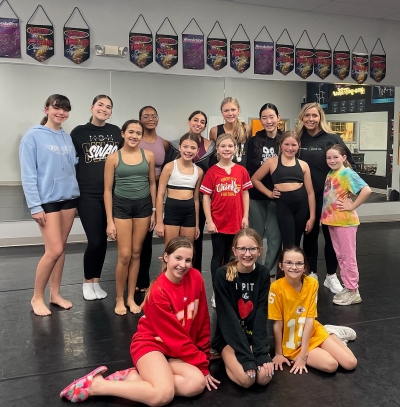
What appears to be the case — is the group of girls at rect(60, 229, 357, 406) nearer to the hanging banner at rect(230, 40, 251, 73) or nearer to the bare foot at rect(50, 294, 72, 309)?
the bare foot at rect(50, 294, 72, 309)

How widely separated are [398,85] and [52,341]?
21.2 ft

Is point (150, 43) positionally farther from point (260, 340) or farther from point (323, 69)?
point (260, 340)

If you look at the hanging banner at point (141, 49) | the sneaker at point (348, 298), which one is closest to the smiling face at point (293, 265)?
the sneaker at point (348, 298)

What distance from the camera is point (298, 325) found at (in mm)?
2588

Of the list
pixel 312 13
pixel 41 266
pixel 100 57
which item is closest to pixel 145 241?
pixel 41 266

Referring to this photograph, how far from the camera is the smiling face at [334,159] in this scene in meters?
3.62

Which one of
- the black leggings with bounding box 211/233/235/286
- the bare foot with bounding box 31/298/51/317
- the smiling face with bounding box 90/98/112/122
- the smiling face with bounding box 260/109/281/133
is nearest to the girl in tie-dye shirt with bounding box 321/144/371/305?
the smiling face with bounding box 260/109/281/133

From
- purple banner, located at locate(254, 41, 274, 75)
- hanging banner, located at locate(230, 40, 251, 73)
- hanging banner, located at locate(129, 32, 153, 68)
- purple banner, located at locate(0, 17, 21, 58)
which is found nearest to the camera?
purple banner, located at locate(0, 17, 21, 58)

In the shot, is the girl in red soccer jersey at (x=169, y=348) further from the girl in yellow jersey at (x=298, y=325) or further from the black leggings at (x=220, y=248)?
the black leggings at (x=220, y=248)

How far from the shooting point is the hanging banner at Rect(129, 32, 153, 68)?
18.9 feet

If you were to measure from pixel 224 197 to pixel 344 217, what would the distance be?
38.5 inches

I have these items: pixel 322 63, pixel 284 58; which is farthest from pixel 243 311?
pixel 322 63

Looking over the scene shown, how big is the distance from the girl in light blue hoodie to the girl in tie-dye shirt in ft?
6.41

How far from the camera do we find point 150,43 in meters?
5.84
